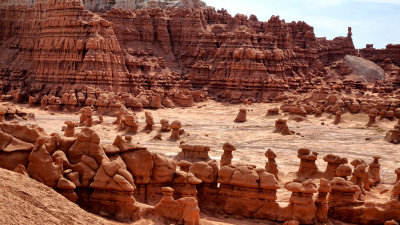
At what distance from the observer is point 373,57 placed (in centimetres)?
6288

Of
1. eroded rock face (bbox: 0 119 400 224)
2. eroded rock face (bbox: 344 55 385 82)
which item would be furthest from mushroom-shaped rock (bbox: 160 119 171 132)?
eroded rock face (bbox: 344 55 385 82)

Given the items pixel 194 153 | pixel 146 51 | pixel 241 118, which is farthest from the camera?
pixel 146 51

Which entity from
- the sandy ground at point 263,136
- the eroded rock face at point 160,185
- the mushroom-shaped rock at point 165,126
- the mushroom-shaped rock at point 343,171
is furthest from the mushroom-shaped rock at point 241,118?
the eroded rock face at point 160,185

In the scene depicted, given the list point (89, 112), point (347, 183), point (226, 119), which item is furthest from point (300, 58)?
point (347, 183)

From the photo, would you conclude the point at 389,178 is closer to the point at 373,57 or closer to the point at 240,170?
the point at 240,170

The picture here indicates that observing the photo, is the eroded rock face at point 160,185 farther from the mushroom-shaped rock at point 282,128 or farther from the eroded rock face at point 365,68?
the eroded rock face at point 365,68

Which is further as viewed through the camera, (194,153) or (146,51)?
(146,51)

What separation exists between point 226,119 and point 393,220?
23828 mm

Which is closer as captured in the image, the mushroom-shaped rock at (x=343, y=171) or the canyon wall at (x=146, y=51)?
the mushroom-shaped rock at (x=343, y=171)

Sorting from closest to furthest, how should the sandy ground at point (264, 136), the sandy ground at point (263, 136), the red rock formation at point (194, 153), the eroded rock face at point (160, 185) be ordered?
the eroded rock face at point (160, 185), the red rock formation at point (194, 153), the sandy ground at point (263, 136), the sandy ground at point (264, 136)

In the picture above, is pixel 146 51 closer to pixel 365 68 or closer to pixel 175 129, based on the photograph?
pixel 365 68

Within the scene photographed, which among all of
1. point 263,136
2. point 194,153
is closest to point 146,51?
point 263,136

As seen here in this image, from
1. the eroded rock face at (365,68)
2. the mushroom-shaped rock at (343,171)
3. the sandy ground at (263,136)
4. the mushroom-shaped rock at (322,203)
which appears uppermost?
the eroded rock face at (365,68)

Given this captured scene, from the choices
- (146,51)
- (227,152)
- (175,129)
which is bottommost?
(175,129)
